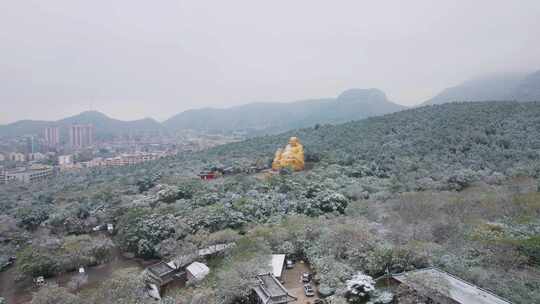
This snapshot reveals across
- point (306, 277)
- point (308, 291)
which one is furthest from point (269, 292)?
point (306, 277)

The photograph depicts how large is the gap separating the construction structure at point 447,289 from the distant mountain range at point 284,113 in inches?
4197

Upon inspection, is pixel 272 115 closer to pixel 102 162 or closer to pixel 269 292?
pixel 102 162

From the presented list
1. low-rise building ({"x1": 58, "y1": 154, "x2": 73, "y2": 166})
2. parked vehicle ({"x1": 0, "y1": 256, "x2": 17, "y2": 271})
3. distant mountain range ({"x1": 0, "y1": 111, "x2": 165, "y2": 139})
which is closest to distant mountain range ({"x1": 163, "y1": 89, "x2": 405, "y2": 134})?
distant mountain range ({"x1": 0, "y1": 111, "x2": 165, "y2": 139})

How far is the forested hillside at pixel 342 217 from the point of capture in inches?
536

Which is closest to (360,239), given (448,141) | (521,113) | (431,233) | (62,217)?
(431,233)

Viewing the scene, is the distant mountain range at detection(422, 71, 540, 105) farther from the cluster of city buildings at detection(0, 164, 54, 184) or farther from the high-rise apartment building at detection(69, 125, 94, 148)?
the high-rise apartment building at detection(69, 125, 94, 148)

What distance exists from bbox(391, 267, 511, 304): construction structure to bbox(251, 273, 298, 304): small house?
4.65m

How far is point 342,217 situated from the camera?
21094 mm

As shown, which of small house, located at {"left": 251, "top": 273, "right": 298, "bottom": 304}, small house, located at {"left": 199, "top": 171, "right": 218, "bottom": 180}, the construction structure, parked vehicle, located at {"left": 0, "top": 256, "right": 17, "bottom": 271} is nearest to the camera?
the construction structure

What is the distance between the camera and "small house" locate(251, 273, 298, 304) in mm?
13000

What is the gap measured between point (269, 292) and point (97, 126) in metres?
149

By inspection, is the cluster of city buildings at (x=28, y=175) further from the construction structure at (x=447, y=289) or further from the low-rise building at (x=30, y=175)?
the construction structure at (x=447, y=289)

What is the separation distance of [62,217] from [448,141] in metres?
37.6

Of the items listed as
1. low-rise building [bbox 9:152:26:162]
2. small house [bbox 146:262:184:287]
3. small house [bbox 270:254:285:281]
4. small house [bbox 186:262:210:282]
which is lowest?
low-rise building [bbox 9:152:26:162]
